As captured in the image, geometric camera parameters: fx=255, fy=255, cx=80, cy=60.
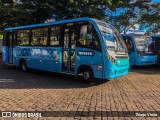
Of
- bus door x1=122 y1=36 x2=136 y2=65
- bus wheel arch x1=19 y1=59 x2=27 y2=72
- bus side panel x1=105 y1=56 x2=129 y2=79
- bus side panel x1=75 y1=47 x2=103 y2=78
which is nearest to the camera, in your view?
bus side panel x1=105 y1=56 x2=129 y2=79

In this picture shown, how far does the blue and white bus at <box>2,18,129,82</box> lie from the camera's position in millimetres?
10484

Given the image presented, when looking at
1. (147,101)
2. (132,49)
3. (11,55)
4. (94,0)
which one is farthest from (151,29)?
(147,101)

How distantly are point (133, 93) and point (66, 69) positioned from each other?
406 cm

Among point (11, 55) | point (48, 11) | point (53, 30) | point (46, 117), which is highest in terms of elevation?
point (48, 11)

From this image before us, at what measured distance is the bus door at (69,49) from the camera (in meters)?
11.8

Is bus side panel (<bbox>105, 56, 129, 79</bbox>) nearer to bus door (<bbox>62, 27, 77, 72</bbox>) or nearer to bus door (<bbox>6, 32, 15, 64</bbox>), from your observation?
bus door (<bbox>62, 27, 77, 72</bbox>)

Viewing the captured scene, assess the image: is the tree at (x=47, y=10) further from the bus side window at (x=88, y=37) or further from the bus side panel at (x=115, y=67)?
the bus side panel at (x=115, y=67)

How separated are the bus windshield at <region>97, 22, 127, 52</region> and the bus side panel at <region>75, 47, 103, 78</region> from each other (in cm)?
63

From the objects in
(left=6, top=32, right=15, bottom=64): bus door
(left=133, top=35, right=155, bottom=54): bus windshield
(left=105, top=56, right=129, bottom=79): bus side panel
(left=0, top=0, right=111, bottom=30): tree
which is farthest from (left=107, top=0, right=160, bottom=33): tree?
(left=105, top=56, right=129, bottom=79): bus side panel

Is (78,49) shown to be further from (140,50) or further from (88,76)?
(140,50)

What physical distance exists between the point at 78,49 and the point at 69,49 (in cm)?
70

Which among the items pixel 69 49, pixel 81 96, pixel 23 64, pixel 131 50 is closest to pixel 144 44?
pixel 131 50

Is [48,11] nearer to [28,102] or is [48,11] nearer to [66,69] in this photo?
[66,69]

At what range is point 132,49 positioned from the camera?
1739 cm
